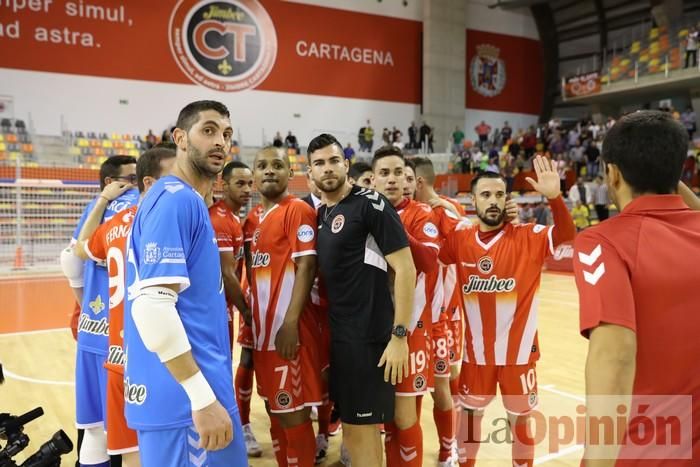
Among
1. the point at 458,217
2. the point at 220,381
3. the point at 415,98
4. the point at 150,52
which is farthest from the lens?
the point at 415,98

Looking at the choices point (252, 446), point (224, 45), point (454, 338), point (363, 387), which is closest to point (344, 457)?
point (252, 446)

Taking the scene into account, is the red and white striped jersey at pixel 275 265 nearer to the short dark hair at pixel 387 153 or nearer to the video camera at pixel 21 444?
the short dark hair at pixel 387 153

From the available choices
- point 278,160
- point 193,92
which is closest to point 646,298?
point 278,160

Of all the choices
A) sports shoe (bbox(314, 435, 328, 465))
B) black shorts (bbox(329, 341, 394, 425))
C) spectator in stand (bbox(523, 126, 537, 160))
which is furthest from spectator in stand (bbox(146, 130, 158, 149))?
black shorts (bbox(329, 341, 394, 425))

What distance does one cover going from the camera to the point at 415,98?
25672mm

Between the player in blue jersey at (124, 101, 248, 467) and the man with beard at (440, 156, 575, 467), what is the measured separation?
174 centimetres

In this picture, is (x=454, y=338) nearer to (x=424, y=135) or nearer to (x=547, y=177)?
(x=547, y=177)

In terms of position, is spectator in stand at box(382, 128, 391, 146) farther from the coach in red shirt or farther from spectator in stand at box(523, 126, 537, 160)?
the coach in red shirt

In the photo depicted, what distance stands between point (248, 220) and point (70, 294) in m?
8.02

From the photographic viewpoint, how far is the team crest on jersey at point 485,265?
3435 millimetres

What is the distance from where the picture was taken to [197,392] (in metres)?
1.82

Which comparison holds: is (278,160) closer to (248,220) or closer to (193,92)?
(248,220)

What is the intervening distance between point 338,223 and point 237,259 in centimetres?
147

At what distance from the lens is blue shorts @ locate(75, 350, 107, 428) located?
10.00 ft
